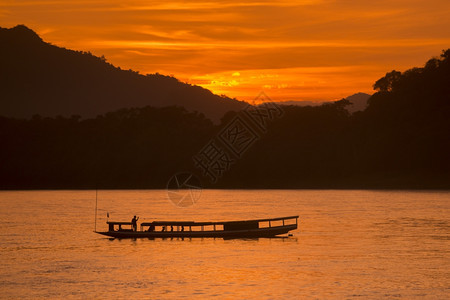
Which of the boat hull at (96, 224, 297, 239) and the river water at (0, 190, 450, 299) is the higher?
the boat hull at (96, 224, 297, 239)

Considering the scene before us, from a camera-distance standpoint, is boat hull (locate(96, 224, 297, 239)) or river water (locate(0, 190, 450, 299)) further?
boat hull (locate(96, 224, 297, 239))

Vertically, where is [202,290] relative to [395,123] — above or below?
below

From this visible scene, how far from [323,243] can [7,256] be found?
98.9 ft

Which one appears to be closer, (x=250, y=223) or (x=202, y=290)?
(x=202, y=290)

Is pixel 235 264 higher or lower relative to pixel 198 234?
lower

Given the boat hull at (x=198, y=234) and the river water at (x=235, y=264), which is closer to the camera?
the river water at (x=235, y=264)

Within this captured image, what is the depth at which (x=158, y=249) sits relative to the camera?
230ft

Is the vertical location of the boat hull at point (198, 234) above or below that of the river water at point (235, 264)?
above

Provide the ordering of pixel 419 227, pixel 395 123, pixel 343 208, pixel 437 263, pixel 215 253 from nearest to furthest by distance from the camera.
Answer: pixel 437 263, pixel 215 253, pixel 419 227, pixel 343 208, pixel 395 123

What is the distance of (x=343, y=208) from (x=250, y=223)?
2443 inches

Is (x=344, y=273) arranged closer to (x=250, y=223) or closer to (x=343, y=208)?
(x=250, y=223)

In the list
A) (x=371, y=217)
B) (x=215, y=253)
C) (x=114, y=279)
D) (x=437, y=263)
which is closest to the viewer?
(x=114, y=279)

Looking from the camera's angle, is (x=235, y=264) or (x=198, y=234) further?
(x=198, y=234)

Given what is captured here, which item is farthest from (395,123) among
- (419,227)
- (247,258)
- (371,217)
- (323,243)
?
(247,258)
